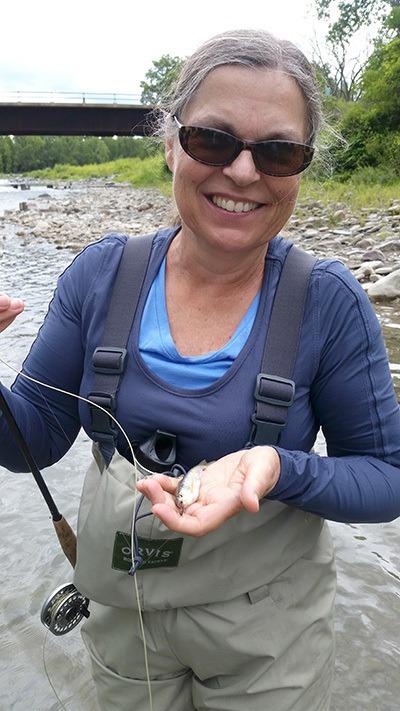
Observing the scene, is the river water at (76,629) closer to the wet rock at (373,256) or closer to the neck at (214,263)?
the neck at (214,263)

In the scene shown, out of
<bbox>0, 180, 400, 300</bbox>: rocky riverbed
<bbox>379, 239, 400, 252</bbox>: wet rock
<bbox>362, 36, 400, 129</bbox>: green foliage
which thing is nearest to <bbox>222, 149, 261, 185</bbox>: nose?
<bbox>0, 180, 400, 300</bbox>: rocky riverbed

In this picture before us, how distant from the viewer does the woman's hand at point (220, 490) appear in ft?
4.66

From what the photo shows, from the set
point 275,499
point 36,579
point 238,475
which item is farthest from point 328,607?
point 36,579

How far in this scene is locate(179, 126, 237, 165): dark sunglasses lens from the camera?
1.74 metres

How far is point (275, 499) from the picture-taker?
A: 66.3 inches

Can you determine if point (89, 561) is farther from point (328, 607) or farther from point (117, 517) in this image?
point (328, 607)

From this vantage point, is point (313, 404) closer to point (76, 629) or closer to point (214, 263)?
point (214, 263)

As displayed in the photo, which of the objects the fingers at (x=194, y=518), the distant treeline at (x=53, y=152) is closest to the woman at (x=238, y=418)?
the fingers at (x=194, y=518)

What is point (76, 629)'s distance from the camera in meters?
3.19

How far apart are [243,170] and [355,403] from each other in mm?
762

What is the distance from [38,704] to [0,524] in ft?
4.96

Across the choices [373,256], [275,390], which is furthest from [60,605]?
[373,256]

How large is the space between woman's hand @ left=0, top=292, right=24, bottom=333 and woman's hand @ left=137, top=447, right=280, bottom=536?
655mm

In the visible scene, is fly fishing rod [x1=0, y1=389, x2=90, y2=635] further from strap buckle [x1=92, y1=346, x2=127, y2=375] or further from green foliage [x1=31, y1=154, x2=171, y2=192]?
green foliage [x1=31, y1=154, x2=171, y2=192]
